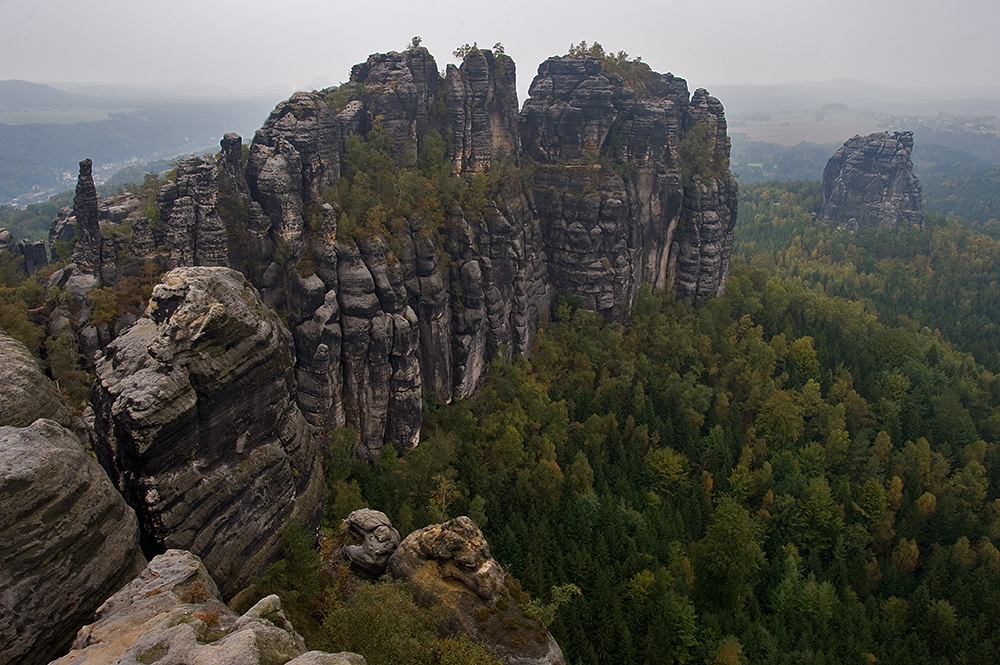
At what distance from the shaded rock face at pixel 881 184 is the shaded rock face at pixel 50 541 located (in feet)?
433

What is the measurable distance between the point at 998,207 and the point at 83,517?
21343cm

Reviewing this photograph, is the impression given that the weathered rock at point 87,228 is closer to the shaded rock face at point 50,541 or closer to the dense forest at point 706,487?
the dense forest at point 706,487

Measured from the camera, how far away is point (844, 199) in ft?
386

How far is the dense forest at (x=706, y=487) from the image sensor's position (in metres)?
31.3

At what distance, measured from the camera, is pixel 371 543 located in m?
25.9

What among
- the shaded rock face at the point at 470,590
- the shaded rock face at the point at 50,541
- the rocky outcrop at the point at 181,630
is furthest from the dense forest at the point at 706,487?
the shaded rock face at the point at 50,541

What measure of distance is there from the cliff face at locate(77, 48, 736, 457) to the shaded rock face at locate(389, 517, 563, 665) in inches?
604

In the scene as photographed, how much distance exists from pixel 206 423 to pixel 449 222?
29339 millimetres

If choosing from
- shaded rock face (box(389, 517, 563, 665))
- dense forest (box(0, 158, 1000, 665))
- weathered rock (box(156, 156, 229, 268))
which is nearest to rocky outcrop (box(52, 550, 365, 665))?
dense forest (box(0, 158, 1000, 665))

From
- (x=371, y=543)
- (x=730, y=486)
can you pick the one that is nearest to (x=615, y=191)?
(x=730, y=486)

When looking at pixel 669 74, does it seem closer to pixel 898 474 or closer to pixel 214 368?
pixel 898 474

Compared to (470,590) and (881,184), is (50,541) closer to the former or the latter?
(470,590)

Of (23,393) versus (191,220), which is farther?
(191,220)

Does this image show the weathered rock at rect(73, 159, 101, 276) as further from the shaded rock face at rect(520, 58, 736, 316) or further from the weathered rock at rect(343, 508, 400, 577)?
the shaded rock face at rect(520, 58, 736, 316)
